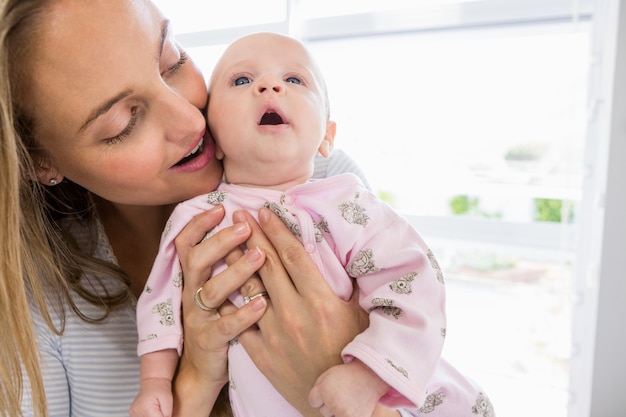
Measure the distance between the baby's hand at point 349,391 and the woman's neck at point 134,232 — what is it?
699 mm

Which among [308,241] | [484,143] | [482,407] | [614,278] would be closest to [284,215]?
[308,241]

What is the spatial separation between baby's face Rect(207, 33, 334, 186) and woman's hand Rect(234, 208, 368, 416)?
4.2 inches

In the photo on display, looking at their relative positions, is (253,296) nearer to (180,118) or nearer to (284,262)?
(284,262)

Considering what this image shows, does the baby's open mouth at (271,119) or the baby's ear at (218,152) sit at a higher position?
the baby's open mouth at (271,119)

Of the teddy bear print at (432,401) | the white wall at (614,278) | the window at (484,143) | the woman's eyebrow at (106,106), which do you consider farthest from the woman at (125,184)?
the window at (484,143)

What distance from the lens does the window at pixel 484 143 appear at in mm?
2195

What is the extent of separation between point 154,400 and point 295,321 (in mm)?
315

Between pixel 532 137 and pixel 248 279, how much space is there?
1.79 m

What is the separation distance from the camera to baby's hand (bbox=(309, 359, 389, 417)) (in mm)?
813

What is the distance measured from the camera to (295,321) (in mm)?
972

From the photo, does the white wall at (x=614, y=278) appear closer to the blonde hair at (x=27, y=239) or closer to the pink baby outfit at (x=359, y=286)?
the pink baby outfit at (x=359, y=286)

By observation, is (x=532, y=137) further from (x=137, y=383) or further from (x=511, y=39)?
→ (x=137, y=383)

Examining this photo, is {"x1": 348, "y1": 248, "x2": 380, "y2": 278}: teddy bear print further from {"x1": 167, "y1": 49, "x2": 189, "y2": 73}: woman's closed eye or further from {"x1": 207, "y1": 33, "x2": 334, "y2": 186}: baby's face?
{"x1": 167, "y1": 49, "x2": 189, "y2": 73}: woman's closed eye

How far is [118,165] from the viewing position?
1.01 m
